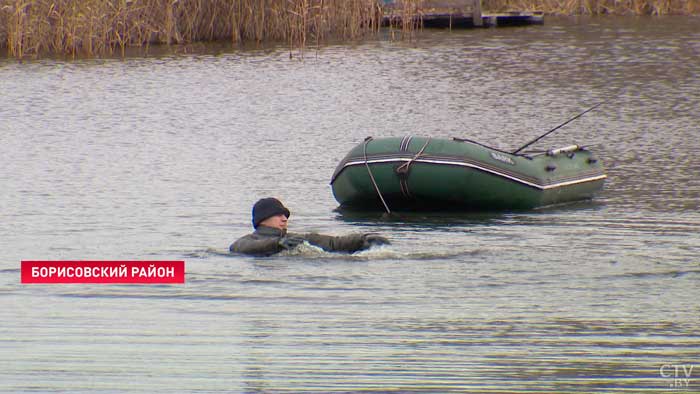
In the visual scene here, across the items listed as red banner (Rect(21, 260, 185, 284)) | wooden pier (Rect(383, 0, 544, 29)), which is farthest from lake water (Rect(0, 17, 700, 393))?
wooden pier (Rect(383, 0, 544, 29))

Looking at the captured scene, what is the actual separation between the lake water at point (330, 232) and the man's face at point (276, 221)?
10.6 inches

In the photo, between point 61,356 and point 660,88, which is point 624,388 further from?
point 660,88

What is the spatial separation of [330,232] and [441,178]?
1.28 metres

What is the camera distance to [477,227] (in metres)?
12.0

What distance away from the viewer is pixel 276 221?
10.3 metres

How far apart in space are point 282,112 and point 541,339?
46.5 ft

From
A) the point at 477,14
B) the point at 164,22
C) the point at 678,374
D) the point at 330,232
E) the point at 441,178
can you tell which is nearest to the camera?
the point at 678,374

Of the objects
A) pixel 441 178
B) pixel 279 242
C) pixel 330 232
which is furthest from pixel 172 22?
pixel 279 242

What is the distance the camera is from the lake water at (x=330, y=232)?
23.6 feet

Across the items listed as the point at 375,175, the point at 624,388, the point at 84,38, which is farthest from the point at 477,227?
the point at 84,38

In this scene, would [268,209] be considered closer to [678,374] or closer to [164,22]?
[678,374]

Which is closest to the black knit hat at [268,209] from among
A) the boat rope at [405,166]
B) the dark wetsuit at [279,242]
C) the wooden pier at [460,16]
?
the dark wetsuit at [279,242]

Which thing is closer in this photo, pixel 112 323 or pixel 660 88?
pixel 112 323

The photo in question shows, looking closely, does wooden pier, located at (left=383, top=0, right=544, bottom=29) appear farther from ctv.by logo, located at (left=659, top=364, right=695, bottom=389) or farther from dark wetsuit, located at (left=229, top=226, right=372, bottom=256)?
ctv.by logo, located at (left=659, top=364, right=695, bottom=389)
